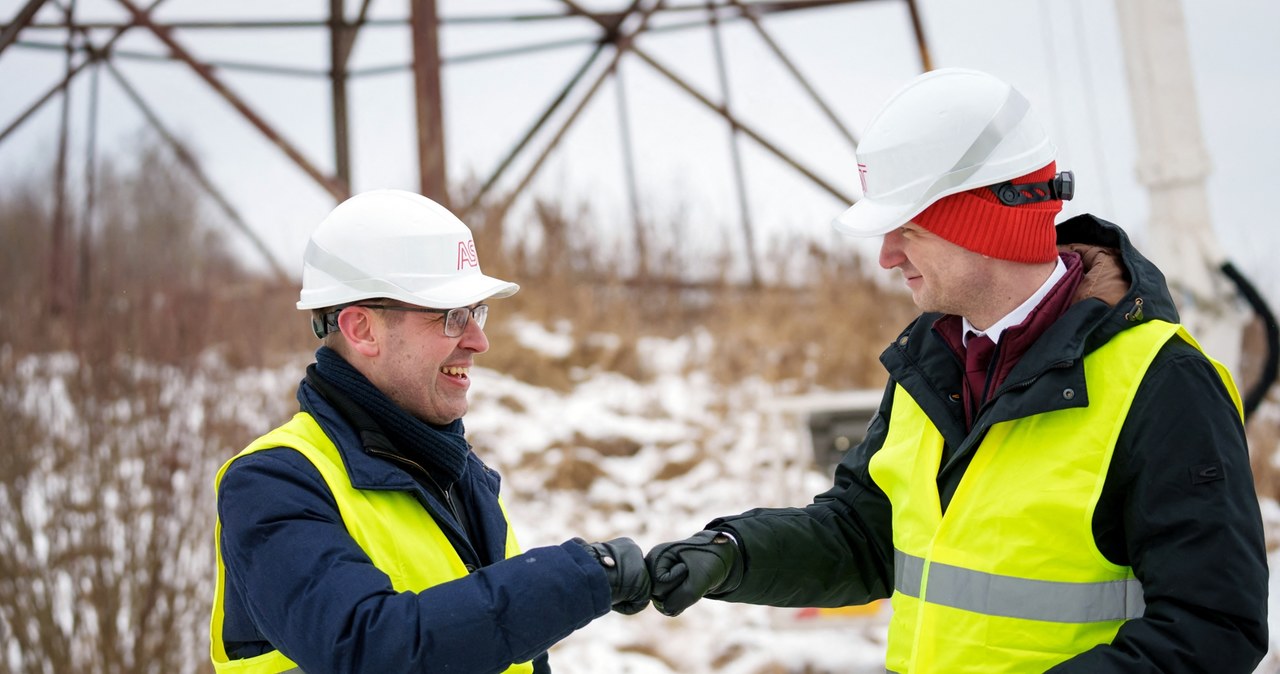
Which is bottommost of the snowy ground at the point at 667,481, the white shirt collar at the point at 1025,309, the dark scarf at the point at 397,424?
the snowy ground at the point at 667,481

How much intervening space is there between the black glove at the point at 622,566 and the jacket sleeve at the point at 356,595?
107 millimetres

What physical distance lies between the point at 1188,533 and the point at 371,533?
4.92 feet

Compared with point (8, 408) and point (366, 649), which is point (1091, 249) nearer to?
point (366, 649)

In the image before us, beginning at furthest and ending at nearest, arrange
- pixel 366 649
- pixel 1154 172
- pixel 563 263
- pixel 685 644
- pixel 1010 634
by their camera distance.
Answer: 1. pixel 563 263
2. pixel 685 644
3. pixel 1154 172
4. pixel 1010 634
5. pixel 366 649

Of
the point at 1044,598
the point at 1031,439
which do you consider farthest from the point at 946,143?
the point at 1044,598

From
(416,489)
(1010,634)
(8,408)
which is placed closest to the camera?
(1010,634)

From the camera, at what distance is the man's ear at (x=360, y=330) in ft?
8.41

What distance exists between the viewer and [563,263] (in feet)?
32.1

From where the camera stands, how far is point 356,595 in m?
2.06

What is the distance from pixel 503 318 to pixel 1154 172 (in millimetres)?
4809

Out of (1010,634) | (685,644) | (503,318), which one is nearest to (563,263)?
(503,318)

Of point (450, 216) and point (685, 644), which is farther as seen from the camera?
point (685, 644)

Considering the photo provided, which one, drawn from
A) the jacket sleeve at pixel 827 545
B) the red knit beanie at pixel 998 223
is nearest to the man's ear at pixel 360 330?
the jacket sleeve at pixel 827 545

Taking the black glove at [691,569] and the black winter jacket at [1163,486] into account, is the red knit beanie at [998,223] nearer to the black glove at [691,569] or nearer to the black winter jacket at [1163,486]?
the black winter jacket at [1163,486]
